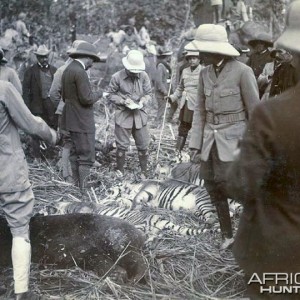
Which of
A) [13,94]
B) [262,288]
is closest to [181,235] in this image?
[13,94]

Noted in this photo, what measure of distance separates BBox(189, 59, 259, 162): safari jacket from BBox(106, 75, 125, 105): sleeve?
9.17ft

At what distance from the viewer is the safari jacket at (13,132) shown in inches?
142

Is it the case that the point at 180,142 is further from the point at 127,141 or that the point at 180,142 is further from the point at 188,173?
the point at 188,173

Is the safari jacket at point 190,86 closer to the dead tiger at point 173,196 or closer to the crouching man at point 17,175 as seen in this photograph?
the dead tiger at point 173,196

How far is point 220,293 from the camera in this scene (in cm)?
410

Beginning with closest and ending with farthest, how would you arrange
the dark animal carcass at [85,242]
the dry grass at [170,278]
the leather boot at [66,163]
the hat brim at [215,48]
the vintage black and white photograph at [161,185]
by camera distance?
the vintage black and white photograph at [161,185] → the dry grass at [170,278] → the dark animal carcass at [85,242] → the hat brim at [215,48] → the leather boot at [66,163]

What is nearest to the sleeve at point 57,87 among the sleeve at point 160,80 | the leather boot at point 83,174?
the leather boot at point 83,174

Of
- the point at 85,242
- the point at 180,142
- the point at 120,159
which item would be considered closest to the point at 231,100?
the point at 85,242

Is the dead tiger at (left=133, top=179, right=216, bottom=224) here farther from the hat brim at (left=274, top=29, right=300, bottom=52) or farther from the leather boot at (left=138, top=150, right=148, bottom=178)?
the hat brim at (left=274, top=29, right=300, bottom=52)

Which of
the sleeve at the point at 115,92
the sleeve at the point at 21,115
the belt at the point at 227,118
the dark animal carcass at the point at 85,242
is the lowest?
the dark animal carcass at the point at 85,242

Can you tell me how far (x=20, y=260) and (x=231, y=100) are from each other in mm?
2120

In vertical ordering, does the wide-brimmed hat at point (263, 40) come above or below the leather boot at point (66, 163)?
above

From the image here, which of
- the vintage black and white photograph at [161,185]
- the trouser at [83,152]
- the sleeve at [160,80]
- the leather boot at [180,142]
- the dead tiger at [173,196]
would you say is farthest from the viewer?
the sleeve at [160,80]

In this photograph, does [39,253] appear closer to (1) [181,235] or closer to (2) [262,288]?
(1) [181,235]
